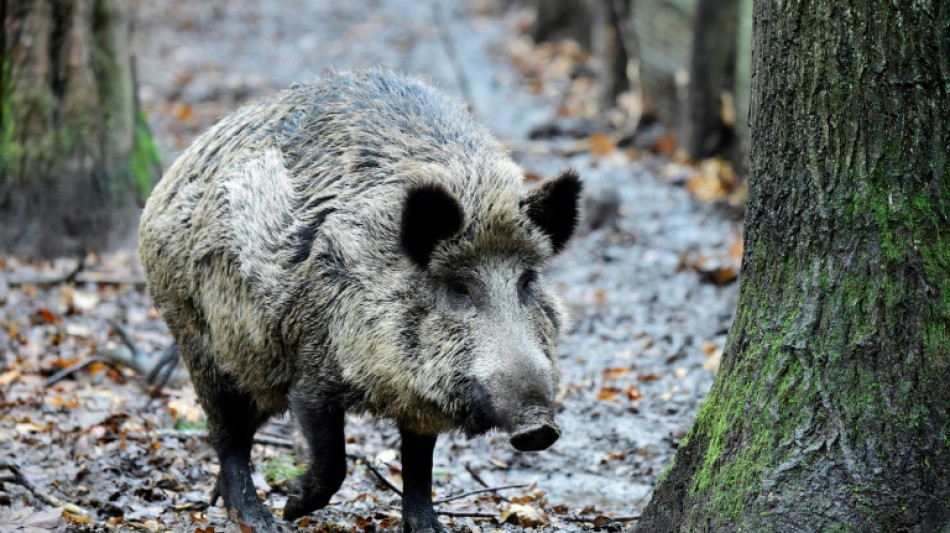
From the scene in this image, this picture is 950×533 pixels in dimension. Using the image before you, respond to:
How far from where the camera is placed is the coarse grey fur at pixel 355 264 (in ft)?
15.7

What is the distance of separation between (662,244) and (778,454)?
24.4 feet

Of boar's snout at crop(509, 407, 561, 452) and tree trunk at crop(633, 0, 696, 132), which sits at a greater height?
tree trunk at crop(633, 0, 696, 132)

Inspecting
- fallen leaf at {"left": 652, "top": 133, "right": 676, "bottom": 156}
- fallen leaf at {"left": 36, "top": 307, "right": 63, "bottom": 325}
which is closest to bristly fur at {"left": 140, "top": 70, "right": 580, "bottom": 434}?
fallen leaf at {"left": 36, "top": 307, "right": 63, "bottom": 325}

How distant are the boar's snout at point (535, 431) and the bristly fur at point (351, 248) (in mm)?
180

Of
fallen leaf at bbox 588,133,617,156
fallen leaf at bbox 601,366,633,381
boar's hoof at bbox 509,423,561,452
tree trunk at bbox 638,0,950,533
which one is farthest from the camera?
fallen leaf at bbox 588,133,617,156

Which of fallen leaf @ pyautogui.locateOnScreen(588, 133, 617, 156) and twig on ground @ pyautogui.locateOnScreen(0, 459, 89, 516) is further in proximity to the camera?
fallen leaf @ pyautogui.locateOnScreen(588, 133, 617, 156)

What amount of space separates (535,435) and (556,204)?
1289 mm

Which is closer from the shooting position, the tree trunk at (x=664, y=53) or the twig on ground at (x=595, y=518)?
the twig on ground at (x=595, y=518)

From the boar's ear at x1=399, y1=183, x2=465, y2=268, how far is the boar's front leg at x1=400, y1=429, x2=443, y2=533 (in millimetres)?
947

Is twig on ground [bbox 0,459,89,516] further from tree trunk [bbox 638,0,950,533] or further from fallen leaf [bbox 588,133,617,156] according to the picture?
fallen leaf [bbox 588,133,617,156]

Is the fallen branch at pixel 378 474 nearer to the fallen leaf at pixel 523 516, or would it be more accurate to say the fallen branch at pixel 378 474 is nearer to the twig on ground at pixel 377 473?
→ the twig on ground at pixel 377 473

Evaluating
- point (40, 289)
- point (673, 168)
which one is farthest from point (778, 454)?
point (673, 168)

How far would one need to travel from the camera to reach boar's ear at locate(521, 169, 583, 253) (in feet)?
16.7

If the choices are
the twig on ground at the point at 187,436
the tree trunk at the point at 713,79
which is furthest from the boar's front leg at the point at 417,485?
the tree trunk at the point at 713,79
